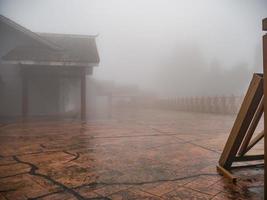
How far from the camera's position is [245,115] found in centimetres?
255

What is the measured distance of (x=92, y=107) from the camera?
52.0 feet

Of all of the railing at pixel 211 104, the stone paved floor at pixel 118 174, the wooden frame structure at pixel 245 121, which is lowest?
the railing at pixel 211 104

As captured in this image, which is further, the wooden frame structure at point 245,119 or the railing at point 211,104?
the railing at point 211,104

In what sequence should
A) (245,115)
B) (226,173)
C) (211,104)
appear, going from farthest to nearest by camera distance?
(211,104)
(226,173)
(245,115)

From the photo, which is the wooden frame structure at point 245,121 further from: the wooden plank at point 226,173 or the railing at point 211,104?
the railing at point 211,104

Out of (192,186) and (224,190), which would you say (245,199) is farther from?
(192,186)

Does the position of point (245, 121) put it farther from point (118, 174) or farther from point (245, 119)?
point (118, 174)

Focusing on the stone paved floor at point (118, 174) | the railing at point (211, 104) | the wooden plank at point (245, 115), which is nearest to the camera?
the stone paved floor at point (118, 174)

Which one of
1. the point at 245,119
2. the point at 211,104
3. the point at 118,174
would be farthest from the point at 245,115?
the point at 211,104

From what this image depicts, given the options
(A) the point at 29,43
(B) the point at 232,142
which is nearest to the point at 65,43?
(A) the point at 29,43

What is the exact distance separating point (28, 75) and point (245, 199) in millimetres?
10369

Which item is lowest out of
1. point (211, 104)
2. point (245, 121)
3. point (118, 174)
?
point (211, 104)

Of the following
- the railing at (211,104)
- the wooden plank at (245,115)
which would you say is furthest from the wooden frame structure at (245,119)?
the railing at (211,104)

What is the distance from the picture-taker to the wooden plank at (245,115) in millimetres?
2446
